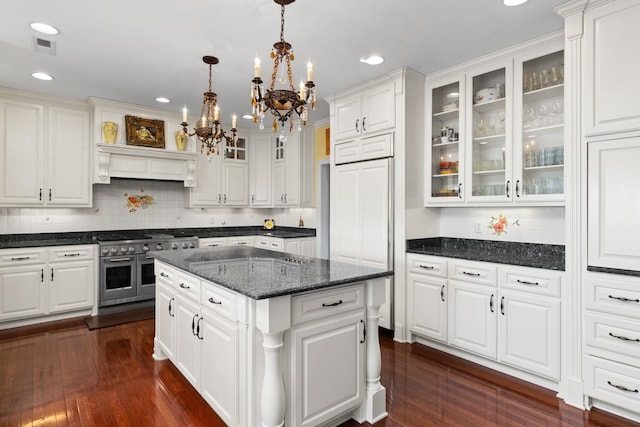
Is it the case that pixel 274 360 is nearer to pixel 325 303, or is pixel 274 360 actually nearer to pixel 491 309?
pixel 325 303

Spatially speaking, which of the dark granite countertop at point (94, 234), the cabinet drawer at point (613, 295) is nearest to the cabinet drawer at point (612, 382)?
the cabinet drawer at point (613, 295)

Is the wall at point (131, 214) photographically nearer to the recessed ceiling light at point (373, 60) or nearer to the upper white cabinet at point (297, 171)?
the upper white cabinet at point (297, 171)

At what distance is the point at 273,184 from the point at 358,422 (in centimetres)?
436

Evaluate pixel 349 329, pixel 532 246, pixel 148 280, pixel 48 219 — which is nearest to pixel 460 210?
pixel 532 246

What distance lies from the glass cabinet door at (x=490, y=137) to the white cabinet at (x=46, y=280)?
4521mm

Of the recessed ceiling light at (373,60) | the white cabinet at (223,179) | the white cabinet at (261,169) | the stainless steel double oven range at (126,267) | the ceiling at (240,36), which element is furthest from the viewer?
the white cabinet at (261,169)

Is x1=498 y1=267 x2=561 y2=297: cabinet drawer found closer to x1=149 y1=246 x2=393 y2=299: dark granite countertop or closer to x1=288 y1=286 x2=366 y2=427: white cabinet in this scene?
x1=149 y1=246 x2=393 y2=299: dark granite countertop

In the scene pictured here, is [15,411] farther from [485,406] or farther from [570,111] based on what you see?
[570,111]

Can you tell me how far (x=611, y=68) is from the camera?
7.77 ft

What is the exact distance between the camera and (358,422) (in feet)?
7.52

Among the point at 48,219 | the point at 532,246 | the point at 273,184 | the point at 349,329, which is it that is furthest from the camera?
the point at 273,184

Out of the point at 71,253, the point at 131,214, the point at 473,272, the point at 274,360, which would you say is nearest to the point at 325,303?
the point at 274,360

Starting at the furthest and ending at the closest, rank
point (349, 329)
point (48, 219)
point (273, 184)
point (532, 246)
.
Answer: point (273, 184), point (48, 219), point (532, 246), point (349, 329)

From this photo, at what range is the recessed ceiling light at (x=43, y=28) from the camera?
2.75 meters
